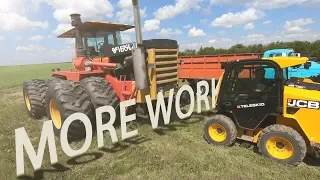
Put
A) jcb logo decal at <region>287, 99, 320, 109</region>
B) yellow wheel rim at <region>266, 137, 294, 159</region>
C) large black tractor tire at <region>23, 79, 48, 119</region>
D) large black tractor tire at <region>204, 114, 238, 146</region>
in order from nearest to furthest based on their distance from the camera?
jcb logo decal at <region>287, 99, 320, 109</region> → yellow wheel rim at <region>266, 137, 294, 159</region> → large black tractor tire at <region>204, 114, 238, 146</region> → large black tractor tire at <region>23, 79, 48, 119</region>

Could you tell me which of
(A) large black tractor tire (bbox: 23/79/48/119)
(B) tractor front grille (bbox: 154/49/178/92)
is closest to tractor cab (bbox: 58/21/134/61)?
(B) tractor front grille (bbox: 154/49/178/92)

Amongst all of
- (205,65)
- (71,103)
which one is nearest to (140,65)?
(71,103)

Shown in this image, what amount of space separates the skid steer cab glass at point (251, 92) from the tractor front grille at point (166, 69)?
1563 millimetres

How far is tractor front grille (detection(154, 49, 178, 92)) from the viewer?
618cm

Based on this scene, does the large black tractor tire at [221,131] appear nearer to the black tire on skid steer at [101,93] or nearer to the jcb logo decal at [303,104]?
the jcb logo decal at [303,104]

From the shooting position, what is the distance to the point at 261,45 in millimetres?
23672

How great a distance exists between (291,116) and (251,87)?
881 mm

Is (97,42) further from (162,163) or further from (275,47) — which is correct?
(275,47)

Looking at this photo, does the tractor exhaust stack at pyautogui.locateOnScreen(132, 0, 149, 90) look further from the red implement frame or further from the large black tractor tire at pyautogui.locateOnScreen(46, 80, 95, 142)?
the red implement frame

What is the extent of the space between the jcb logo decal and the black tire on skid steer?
11.6ft

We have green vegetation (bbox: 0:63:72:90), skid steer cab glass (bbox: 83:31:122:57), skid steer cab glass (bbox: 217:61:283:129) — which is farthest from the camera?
green vegetation (bbox: 0:63:72:90)

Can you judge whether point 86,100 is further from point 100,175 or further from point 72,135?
point 100,175

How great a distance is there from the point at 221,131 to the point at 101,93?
274 centimetres

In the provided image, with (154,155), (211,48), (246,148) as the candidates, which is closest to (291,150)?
(246,148)
